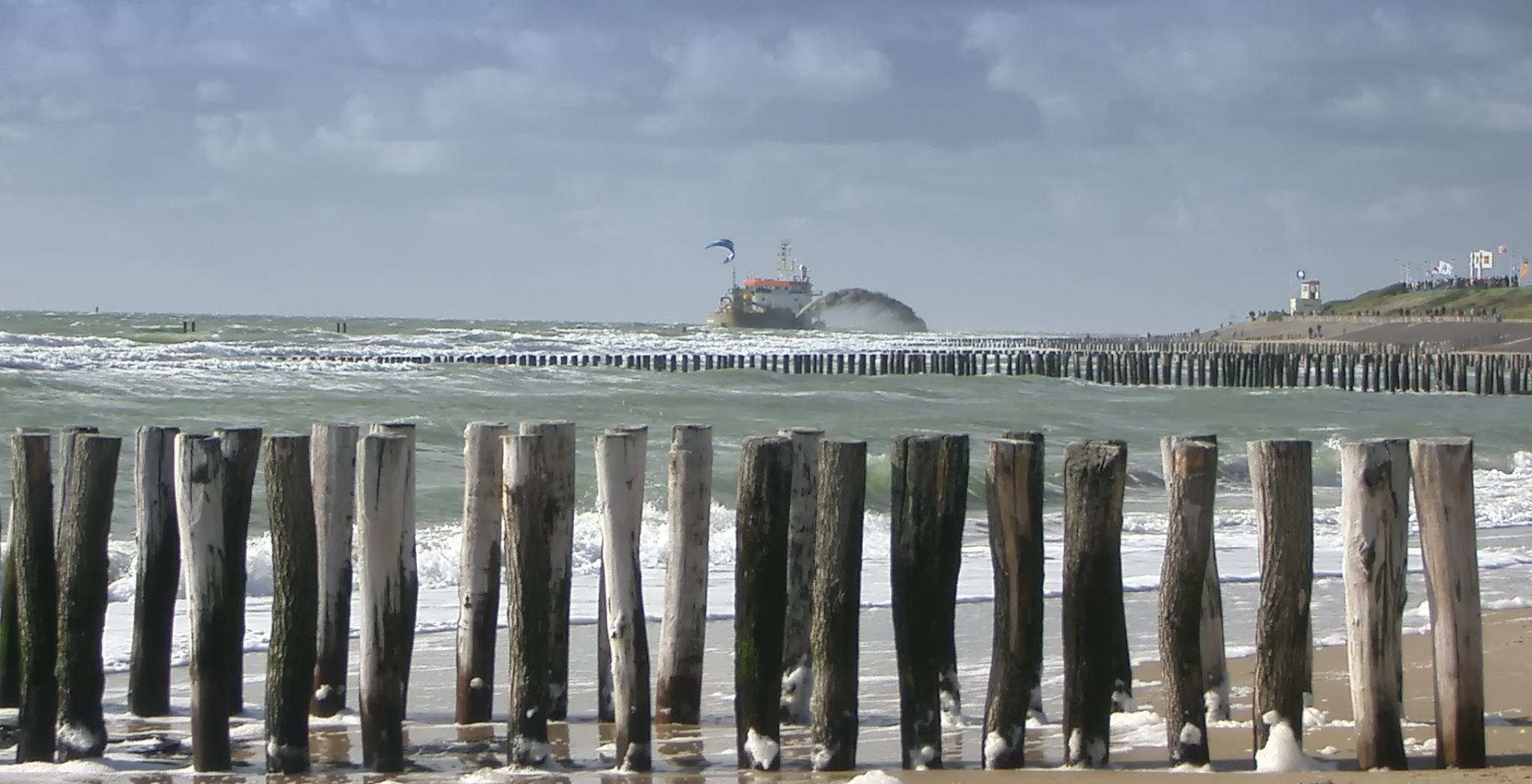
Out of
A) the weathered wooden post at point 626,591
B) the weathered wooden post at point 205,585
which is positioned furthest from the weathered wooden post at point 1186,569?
the weathered wooden post at point 205,585

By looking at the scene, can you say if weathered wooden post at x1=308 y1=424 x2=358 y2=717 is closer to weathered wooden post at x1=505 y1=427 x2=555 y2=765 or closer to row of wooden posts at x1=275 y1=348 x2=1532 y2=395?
weathered wooden post at x1=505 y1=427 x2=555 y2=765

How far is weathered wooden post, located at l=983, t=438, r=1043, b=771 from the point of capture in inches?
185

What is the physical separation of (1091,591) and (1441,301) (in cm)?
10649

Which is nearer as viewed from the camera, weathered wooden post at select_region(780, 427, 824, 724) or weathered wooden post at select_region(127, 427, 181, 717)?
weathered wooden post at select_region(780, 427, 824, 724)

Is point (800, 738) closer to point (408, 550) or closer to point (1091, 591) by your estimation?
point (1091, 591)

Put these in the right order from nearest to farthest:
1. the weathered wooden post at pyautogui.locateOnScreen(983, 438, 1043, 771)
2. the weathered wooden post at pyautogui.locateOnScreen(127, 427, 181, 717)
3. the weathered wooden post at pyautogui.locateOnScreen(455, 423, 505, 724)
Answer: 1. the weathered wooden post at pyautogui.locateOnScreen(983, 438, 1043, 771)
2. the weathered wooden post at pyautogui.locateOnScreen(127, 427, 181, 717)
3. the weathered wooden post at pyautogui.locateOnScreen(455, 423, 505, 724)

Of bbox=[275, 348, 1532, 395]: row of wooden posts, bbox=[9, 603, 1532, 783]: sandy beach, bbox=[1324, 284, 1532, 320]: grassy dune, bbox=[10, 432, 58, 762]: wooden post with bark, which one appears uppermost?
bbox=[1324, 284, 1532, 320]: grassy dune

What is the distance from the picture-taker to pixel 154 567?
5.17 metres

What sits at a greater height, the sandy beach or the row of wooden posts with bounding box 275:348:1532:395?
the row of wooden posts with bounding box 275:348:1532:395

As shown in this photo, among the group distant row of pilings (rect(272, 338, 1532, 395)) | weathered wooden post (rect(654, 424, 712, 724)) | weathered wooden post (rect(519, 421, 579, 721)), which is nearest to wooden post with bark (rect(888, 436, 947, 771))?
weathered wooden post (rect(654, 424, 712, 724))

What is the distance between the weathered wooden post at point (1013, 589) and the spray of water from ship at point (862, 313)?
455 feet

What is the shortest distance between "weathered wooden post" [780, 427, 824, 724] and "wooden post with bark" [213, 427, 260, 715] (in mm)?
1626

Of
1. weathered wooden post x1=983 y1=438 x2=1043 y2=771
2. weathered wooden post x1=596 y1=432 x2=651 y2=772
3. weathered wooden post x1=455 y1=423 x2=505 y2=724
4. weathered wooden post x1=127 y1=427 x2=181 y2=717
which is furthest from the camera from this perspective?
weathered wooden post x1=455 y1=423 x2=505 y2=724

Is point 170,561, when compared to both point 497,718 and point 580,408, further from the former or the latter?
point 580,408
